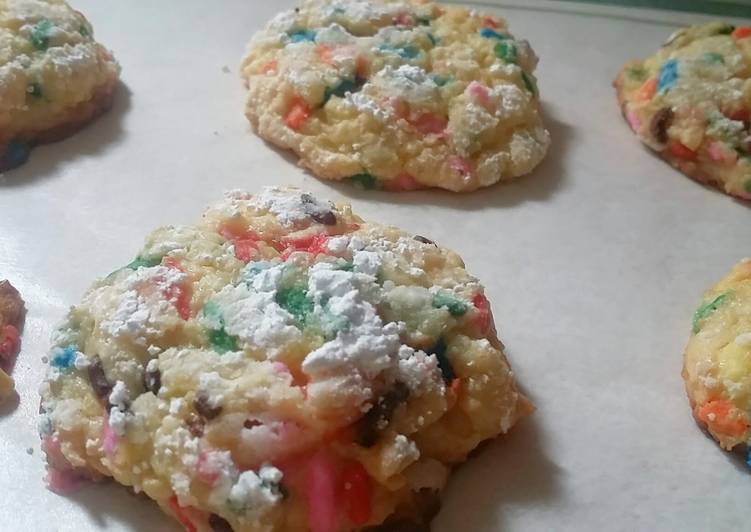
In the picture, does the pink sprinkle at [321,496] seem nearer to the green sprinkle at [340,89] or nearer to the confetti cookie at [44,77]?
the green sprinkle at [340,89]

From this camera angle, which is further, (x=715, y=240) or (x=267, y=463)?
(x=715, y=240)

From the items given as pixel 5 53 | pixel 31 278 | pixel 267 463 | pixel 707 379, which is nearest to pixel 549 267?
pixel 707 379

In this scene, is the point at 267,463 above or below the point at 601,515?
above

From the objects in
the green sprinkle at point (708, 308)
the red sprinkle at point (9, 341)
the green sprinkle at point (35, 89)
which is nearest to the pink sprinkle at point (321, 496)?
the red sprinkle at point (9, 341)

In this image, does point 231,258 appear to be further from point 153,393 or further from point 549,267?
point 549,267

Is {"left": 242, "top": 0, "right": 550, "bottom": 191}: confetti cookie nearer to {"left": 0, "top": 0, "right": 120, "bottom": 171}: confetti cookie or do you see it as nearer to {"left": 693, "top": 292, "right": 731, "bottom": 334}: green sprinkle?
{"left": 0, "top": 0, "right": 120, "bottom": 171}: confetti cookie

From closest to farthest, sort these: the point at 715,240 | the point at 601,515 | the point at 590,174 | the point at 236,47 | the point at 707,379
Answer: the point at 601,515, the point at 707,379, the point at 715,240, the point at 590,174, the point at 236,47
